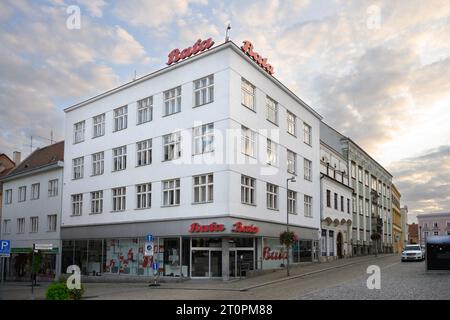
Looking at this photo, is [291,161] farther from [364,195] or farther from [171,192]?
[364,195]

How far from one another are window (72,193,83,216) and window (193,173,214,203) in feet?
49.6

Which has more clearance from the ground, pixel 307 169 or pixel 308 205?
pixel 307 169

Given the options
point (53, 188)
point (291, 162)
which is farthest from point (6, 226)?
point (291, 162)

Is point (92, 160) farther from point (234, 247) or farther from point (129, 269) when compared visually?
point (234, 247)

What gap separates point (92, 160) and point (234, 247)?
57.2ft

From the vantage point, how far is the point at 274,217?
3853 centimetres

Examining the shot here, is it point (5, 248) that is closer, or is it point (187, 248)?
point (5, 248)

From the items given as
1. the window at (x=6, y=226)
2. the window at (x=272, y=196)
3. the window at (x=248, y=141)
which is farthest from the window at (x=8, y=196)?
the window at (x=248, y=141)

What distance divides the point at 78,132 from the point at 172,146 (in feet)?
47.6

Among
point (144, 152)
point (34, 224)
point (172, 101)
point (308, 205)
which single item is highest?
point (172, 101)

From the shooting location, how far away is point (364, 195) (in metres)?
66.4

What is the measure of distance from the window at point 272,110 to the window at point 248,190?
6.04 metres

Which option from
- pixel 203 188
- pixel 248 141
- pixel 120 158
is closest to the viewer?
pixel 203 188

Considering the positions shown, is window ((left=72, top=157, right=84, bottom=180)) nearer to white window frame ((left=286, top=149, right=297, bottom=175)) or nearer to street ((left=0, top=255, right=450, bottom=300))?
street ((left=0, top=255, right=450, bottom=300))
